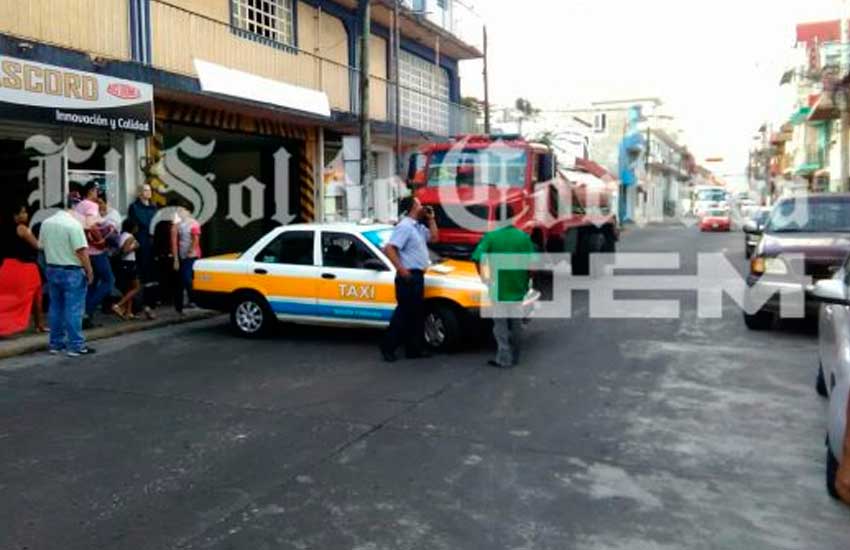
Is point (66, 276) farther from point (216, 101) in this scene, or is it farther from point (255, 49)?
point (255, 49)

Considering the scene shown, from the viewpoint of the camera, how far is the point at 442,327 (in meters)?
8.95

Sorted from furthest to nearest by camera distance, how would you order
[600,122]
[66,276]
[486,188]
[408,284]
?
1. [600,122]
2. [486,188]
3. [66,276]
4. [408,284]

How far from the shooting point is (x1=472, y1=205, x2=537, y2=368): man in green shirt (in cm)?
820

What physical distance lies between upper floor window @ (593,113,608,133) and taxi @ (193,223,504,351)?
179 feet

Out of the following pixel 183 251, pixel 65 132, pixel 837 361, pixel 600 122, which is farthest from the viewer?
pixel 600 122

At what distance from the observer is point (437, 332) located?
9.01 meters

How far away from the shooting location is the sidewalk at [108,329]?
9.06 meters

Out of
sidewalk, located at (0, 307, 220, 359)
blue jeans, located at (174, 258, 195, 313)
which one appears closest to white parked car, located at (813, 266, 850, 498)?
sidewalk, located at (0, 307, 220, 359)

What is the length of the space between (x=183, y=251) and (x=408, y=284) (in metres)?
4.48

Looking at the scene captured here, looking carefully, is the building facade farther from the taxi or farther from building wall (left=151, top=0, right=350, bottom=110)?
the taxi

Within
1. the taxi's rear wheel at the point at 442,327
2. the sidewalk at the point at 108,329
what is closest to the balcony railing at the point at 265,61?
the sidewalk at the point at 108,329

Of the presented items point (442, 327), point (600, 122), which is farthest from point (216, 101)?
point (600, 122)

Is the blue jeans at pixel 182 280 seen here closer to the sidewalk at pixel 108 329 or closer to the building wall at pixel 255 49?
the sidewalk at pixel 108 329

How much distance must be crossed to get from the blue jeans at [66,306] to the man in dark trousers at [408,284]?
3417mm
